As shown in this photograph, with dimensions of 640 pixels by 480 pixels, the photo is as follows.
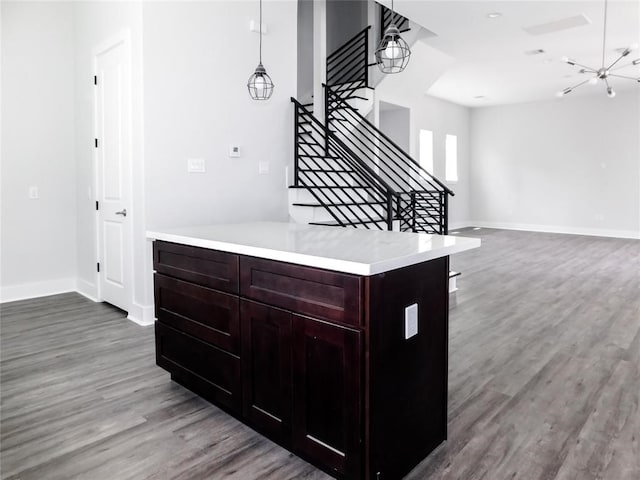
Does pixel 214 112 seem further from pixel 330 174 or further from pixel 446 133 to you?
pixel 446 133

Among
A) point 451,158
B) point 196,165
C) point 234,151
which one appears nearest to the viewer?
point 196,165

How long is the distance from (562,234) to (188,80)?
9.84m

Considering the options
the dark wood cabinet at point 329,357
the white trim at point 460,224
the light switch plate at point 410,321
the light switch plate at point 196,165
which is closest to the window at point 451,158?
the white trim at point 460,224

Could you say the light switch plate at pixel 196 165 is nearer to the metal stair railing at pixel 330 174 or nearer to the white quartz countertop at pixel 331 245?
the metal stair railing at pixel 330 174

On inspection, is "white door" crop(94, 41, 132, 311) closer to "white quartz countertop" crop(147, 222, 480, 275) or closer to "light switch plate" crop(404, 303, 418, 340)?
"white quartz countertop" crop(147, 222, 480, 275)

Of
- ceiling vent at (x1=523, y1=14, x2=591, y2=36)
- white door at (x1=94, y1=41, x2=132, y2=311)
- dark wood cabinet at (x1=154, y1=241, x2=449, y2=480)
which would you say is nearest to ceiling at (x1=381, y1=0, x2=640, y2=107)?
ceiling vent at (x1=523, y1=14, x2=591, y2=36)

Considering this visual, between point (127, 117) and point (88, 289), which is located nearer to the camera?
point (127, 117)

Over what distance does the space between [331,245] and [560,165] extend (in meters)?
11.0

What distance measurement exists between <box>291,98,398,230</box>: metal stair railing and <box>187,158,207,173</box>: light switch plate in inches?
43.8

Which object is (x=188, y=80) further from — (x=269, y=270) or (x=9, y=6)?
(x=269, y=270)

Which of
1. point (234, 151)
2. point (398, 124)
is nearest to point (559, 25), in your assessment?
point (398, 124)

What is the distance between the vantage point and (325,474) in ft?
5.99

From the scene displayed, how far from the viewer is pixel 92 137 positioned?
457 cm

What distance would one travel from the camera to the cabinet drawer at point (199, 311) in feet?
6.97
